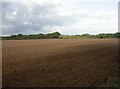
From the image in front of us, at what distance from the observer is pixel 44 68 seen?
603 inches

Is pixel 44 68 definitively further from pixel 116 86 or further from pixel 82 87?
pixel 116 86

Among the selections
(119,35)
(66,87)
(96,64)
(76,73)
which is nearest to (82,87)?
(66,87)

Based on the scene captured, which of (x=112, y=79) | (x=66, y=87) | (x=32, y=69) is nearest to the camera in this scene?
(x=66, y=87)

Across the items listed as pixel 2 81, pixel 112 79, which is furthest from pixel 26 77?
pixel 112 79

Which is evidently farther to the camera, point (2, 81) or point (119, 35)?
point (119, 35)

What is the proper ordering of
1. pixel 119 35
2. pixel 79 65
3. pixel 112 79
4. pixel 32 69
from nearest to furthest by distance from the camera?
1. pixel 112 79
2. pixel 32 69
3. pixel 79 65
4. pixel 119 35

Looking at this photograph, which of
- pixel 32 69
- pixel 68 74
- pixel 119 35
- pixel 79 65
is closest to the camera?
pixel 68 74

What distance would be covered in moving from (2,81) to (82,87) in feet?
13.9

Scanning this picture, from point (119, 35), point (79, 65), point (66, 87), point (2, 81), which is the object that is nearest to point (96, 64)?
point (79, 65)

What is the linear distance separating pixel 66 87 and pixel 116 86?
8.20 ft

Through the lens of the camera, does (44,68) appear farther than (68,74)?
Yes

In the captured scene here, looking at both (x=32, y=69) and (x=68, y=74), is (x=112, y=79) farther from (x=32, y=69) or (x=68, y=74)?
(x=32, y=69)

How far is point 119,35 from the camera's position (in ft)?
235

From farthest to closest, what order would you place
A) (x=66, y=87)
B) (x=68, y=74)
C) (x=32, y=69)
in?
(x=32, y=69) → (x=68, y=74) → (x=66, y=87)
